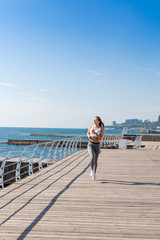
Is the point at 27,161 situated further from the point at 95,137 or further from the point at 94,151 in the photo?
the point at 95,137

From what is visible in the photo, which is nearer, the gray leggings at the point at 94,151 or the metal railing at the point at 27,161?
the metal railing at the point at 27,161

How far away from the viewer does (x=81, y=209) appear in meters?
4.12

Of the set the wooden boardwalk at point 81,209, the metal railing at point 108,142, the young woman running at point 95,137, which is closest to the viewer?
the wooden boardwalk at point 81,209

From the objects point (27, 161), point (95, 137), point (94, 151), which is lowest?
point (27, 161)

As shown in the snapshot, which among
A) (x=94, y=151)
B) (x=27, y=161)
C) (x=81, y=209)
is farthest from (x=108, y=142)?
(x=81, y=209)

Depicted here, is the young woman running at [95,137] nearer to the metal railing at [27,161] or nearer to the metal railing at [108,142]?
the metal railing at [27,161]

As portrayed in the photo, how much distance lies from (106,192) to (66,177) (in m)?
1.91

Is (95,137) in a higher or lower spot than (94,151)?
higher

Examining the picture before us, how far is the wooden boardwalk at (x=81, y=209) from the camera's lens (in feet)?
10.4

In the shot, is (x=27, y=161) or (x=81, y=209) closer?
(x=81, y=209)

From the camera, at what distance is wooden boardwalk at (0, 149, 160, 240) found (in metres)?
3.18

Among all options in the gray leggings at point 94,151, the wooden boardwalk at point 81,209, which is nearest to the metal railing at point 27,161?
the wooden boardwalk at point 81,209

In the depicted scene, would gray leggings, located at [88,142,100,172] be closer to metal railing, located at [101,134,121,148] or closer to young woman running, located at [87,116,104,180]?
young woman running, located at [87,116,104,180]

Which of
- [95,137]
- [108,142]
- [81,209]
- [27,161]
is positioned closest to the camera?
[81,209]
